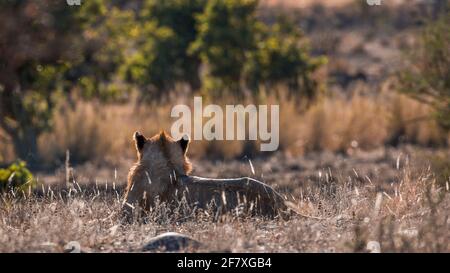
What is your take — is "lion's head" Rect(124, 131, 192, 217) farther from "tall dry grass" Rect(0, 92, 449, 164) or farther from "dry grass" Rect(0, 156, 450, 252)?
"tall dry grass" Rect(0, 92, 449, 164)

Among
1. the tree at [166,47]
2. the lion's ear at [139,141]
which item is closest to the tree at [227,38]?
the tree at [166,47]

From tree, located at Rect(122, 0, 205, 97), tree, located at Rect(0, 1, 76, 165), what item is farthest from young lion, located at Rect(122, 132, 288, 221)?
tree, located at Rect(122, 0, 205, 97)

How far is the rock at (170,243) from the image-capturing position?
7.84m

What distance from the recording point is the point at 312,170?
20453 mm

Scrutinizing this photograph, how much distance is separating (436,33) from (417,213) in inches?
432

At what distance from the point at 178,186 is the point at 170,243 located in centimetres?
182

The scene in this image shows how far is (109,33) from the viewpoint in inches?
937

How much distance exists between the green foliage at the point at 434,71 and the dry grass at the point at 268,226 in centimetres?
927

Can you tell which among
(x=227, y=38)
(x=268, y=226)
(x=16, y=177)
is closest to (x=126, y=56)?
(x=227, y=38)

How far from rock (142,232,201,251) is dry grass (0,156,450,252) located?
108 mm

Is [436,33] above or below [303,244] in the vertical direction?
above

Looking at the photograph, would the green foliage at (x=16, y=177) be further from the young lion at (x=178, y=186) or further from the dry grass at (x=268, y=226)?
the young lion at (x=178, y=186)

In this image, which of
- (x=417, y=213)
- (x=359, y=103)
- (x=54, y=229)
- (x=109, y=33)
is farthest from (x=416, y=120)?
(x=54, y=229)
